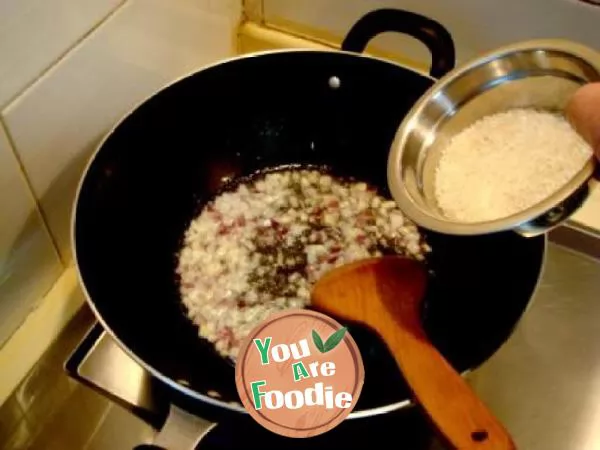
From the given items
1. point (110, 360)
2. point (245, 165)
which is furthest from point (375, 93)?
point (110, 360)

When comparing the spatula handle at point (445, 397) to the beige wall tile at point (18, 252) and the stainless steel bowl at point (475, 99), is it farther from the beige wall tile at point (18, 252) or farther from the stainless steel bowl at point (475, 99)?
the beige wall tile at point (18, 252)

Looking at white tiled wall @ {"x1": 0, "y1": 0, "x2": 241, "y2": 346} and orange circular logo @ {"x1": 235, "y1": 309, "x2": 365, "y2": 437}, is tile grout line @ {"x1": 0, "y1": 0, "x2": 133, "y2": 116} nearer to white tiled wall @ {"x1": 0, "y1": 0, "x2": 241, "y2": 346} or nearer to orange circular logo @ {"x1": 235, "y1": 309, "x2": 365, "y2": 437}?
white tiled wall @ {"x1": 0, "y1": 0, "x2": 241, "y2": 346}

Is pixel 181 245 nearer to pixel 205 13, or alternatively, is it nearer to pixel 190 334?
pixel 190 334

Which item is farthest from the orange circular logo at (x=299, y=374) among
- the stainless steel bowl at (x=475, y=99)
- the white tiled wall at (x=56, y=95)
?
the white tiled wall at (x=56, y=95)

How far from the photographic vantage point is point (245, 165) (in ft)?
2.60

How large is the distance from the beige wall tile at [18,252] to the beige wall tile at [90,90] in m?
0.01

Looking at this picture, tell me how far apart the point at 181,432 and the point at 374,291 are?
18 cm

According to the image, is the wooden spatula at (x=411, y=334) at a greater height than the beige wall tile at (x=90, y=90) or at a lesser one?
lesser

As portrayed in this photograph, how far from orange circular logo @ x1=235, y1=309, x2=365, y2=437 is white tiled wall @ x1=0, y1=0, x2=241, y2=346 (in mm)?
220

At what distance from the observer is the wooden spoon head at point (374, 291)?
570 millimetres

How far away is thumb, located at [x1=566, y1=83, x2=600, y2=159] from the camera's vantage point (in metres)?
0.42

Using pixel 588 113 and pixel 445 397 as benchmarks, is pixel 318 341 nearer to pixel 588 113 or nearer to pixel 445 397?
pixel 445 397

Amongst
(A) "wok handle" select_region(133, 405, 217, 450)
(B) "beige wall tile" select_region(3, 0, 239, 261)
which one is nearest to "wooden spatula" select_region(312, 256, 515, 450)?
(A) "wok handle" select_region(133, 405, 217, 450)

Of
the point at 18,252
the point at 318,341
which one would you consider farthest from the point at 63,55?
the point at 318,341
